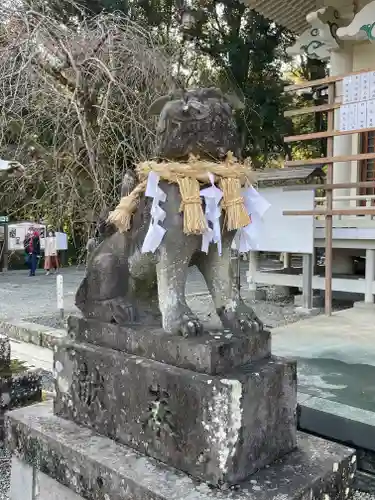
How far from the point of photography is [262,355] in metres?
1.96

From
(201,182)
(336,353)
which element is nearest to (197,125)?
(201,182)

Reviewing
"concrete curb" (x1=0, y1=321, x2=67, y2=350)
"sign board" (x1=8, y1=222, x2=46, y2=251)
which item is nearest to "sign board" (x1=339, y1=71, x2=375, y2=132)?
"concrete curb" (x1=0, y1=321, x2=67, y2=350)

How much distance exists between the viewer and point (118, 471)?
176 cm

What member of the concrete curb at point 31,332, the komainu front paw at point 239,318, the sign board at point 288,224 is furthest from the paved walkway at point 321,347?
Result: the sign board at point 288,224

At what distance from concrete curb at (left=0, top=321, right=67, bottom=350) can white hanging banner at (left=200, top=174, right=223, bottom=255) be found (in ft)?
12.8

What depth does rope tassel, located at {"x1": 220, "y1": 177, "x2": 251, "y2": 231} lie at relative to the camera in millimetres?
1966

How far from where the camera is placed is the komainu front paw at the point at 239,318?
6.41 ft

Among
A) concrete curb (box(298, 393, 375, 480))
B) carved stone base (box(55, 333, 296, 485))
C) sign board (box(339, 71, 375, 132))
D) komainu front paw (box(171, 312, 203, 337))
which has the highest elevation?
sign board (box(339, 71, 375, 132))

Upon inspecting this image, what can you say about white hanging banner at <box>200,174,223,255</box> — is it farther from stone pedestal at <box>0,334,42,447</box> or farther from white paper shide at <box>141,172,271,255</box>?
stone pedestal at <box>0,334,42,447</box>

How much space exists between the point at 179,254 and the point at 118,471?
2.64ft

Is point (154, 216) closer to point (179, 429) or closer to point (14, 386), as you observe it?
point (179, 429)

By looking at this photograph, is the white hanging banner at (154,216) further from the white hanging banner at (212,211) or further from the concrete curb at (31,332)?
the concrete curb at (31,332)

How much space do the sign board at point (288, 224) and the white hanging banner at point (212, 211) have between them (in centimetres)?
522

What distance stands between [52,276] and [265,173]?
7571 millimetres
